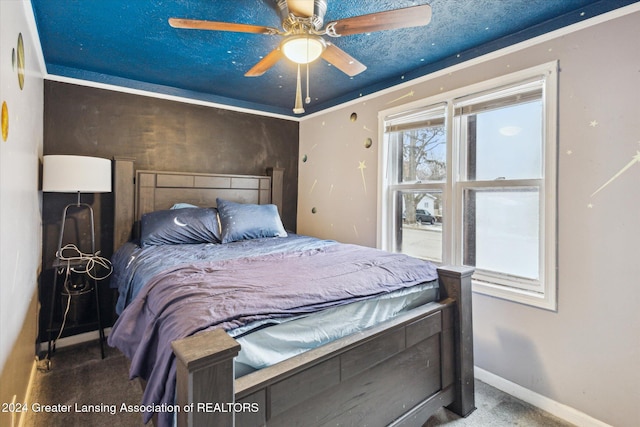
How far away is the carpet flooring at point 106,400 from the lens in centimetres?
175

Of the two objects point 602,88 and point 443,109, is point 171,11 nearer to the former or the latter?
point 443,109

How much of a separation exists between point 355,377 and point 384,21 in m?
1.65

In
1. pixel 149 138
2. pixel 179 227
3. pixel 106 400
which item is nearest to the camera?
pixel 106 400

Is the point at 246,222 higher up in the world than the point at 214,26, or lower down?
lower down

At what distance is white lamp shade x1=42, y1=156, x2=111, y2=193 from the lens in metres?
2.18

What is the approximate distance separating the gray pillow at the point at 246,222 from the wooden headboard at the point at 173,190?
383mm

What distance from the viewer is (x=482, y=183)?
2.30 meters

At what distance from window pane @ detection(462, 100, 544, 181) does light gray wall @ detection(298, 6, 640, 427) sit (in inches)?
7.0

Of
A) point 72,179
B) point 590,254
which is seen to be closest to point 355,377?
point 590,254

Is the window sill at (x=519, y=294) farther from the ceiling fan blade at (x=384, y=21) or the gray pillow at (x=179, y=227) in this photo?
the gray pillow at (x=179, y=227)

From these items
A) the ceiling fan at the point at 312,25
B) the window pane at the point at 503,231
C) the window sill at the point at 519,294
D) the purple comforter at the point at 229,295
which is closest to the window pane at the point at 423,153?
the window pane at the point at 503,231

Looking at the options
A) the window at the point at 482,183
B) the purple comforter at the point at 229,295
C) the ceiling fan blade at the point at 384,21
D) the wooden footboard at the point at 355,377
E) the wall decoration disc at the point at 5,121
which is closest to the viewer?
the wooden footboard at the point at 355,377

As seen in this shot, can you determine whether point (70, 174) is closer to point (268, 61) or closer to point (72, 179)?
point (72, 179)

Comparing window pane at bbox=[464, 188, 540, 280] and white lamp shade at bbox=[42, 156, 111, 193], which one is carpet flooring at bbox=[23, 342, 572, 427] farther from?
white lamp shade at bbox=[42, 156, 111, 193]
